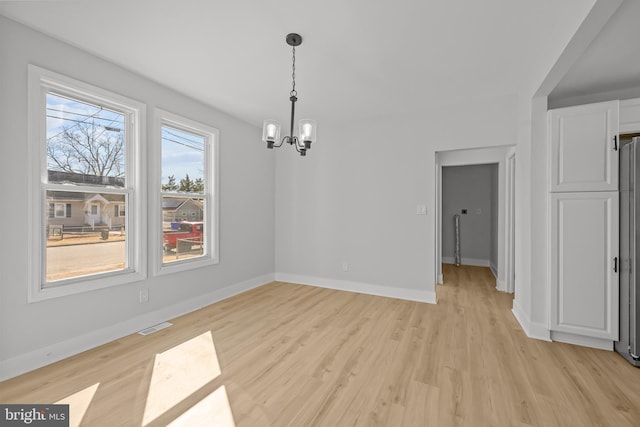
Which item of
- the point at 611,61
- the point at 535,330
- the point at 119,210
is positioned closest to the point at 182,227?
the point at 119,210

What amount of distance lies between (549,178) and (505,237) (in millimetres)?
1845

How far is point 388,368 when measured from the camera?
2.20 metres

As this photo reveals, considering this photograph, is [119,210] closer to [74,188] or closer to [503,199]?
[74,188]

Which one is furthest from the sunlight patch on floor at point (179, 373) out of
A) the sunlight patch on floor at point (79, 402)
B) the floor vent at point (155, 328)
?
the floor vent at point (155, 328)

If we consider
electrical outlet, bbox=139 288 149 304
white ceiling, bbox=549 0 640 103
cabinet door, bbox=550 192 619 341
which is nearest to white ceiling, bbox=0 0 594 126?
white ceiling, bbox=549 0 640 103

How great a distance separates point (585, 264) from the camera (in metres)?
2.56

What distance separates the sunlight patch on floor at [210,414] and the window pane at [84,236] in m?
1.69

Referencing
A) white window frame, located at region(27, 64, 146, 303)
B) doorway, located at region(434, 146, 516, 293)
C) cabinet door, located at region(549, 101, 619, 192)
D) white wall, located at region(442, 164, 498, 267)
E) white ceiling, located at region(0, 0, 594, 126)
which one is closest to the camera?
white ceiling, located at region(0, 0, 594, 126)

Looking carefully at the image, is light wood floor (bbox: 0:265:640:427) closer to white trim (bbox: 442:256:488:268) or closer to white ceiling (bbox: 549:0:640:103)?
white ceiling (bbox: 549:0:640:103)

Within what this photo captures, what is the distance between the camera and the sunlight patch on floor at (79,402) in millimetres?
1629

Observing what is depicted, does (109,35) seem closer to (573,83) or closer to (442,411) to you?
(442,411)

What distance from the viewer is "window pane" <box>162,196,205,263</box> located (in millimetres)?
3262

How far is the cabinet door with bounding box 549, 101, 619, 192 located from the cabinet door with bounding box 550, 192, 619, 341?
116 mm

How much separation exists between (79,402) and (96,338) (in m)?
0.88
